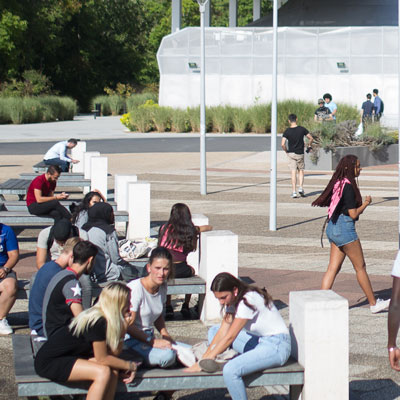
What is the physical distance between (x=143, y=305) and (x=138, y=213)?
6.35 meters

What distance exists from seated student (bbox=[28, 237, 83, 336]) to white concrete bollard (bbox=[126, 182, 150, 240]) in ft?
19.3

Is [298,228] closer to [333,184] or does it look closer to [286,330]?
[333,184]

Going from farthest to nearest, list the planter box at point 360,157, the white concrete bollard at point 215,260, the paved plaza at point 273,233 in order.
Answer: the planter box at point 360,157, the white concrete bollard at point 215,260, the paved plaza at point 273,233

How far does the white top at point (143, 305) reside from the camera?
6.30 metres

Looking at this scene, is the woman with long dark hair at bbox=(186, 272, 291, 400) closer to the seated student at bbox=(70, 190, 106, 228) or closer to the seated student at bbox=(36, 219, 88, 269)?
the seated student at bbox=(36, 219, 88, 269)

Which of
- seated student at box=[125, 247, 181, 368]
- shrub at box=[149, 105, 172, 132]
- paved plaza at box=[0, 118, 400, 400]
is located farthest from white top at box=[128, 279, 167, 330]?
shrub at box=[149, 105, 172, 132]

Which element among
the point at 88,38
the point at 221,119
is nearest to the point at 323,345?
the point at 221,119

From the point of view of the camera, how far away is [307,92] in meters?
44.5

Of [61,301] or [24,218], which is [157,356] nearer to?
[61,301]

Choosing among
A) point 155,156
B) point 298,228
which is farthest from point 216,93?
point 298,228

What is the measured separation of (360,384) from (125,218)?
6.70m

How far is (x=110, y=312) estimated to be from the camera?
538 centimetres

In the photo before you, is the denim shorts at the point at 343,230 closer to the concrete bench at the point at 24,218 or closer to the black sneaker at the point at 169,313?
the black sneaker at the point at 169,313

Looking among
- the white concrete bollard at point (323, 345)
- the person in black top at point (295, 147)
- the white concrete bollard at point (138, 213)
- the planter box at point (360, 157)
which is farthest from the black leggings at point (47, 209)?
the planter box at point (360, 157)
